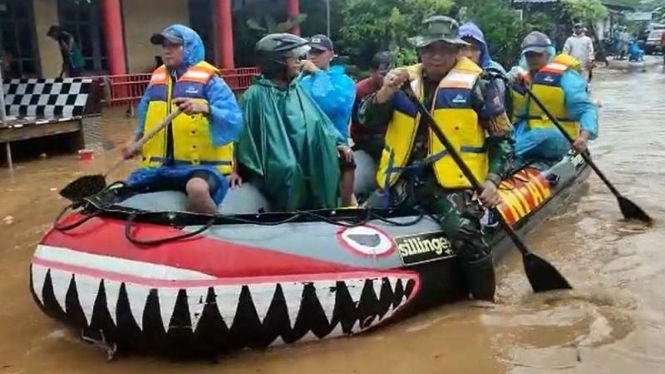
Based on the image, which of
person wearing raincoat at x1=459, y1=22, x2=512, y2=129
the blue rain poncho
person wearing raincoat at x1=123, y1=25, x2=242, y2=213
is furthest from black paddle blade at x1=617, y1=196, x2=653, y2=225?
person wearing raincoat at x1=123, y1=25, x2=242, y2=213

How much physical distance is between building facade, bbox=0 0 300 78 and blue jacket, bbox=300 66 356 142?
878 centimetres

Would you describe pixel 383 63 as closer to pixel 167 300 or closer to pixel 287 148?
pixel 287 148

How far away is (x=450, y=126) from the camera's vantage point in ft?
14.0

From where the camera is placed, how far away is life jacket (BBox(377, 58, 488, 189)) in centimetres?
421

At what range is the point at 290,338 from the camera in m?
3.74

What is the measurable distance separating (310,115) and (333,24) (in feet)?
47.2

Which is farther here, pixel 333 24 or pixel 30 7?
pixel 333 24

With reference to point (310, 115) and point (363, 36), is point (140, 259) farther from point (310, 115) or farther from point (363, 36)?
point (363, 36)

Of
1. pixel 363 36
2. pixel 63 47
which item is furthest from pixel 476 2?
pixel 63 47

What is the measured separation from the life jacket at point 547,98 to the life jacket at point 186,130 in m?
3.04

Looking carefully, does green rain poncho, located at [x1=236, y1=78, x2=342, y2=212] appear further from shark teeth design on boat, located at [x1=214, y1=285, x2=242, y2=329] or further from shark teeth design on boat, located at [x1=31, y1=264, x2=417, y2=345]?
shark teeth design on boat, located at [x1=214, y1=285, x2=242, y2=329]

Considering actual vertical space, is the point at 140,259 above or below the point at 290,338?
above

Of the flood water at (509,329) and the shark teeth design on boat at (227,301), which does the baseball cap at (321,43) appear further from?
the shark teeth design on boat at (227,301)

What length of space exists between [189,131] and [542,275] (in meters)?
2.16
